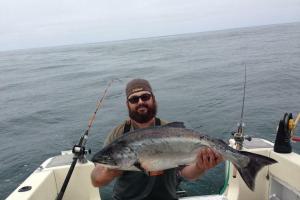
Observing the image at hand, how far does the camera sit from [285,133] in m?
5.32

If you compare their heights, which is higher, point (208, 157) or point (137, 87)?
point (137, 87)

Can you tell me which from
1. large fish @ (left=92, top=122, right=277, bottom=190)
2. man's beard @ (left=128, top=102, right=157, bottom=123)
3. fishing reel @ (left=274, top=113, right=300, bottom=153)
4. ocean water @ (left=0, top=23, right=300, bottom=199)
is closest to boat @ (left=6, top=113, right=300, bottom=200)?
fishing reel @ (left=274, top=113, right=300, bottom=153)

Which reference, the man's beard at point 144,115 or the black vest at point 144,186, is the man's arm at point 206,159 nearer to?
the black vest at point 144,186

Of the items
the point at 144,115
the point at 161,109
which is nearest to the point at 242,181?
the point at 144,115

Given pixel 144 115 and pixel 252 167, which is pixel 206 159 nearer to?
pixel 252 167

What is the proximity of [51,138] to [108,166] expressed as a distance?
13.5 meters

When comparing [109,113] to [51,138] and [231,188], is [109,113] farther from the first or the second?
[231,188]

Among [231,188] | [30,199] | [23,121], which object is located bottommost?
[23,121]

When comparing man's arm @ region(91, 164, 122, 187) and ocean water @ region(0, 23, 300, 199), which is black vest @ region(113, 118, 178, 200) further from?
ocean water @ region(0, 23, 300, 199)

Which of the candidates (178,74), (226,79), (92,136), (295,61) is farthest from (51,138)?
(295,61)

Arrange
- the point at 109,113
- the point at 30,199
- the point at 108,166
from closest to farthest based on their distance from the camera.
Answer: the point at 108,166 < the point at 30,199 < the point at 109,113

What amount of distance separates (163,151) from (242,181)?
126 inches

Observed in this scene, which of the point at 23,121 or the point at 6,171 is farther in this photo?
the point at 23,121

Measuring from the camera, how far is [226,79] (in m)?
26.8
